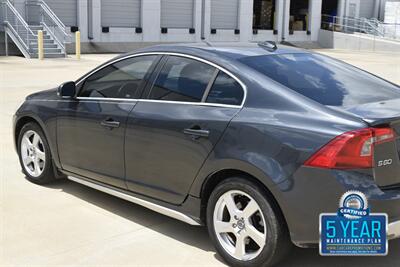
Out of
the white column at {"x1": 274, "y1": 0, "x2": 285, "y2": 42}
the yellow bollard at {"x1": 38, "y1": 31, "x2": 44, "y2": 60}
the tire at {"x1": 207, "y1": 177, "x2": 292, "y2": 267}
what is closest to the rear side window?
the tire at {"x1": 207, "y1": 177, "x2": 292, "y2": 267}

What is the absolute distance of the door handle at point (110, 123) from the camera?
464 centimetres

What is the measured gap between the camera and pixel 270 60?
4273mm

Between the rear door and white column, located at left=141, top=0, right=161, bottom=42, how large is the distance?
30205 millimetres

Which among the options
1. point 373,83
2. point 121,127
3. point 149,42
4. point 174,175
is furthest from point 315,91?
point 149,42

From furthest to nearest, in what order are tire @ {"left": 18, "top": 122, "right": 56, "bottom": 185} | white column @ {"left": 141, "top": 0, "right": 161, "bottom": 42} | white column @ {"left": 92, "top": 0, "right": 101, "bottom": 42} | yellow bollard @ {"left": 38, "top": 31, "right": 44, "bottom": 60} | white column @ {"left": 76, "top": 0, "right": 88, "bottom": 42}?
white column @ {"left": 141, "top": 0, "right": 161, "bottom": 42} → white column @ {"left": 92, "top": 0, "right": 101, "bottom": 42} → white column @ {"left": 76, "top": 0, "right": 88, "bottom": 42} → yellow bollard @ {"left": 38, "top": 31, "right": 44, "bottom": 60} → tire @ {"left": 18, "top": 122, "right": 56, "bottom": 185}

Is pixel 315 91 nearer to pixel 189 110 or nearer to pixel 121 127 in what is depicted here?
pixel 189 110

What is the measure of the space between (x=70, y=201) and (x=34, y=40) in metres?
21.8

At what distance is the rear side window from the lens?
3965mm

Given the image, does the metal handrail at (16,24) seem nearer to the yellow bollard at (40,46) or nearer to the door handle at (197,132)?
the yellow bollard at (40,46)

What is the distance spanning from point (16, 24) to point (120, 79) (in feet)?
75.9

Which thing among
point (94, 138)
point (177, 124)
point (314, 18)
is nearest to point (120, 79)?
point (94, 138)

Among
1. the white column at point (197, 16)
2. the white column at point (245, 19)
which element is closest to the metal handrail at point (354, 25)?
the white column at point (245, 19)

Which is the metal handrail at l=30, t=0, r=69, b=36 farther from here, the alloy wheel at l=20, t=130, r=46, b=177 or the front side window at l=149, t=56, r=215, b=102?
the front side window at l=149, t=56, r=215, b=102

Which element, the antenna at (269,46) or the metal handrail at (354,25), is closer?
the antenna at (269,46)
